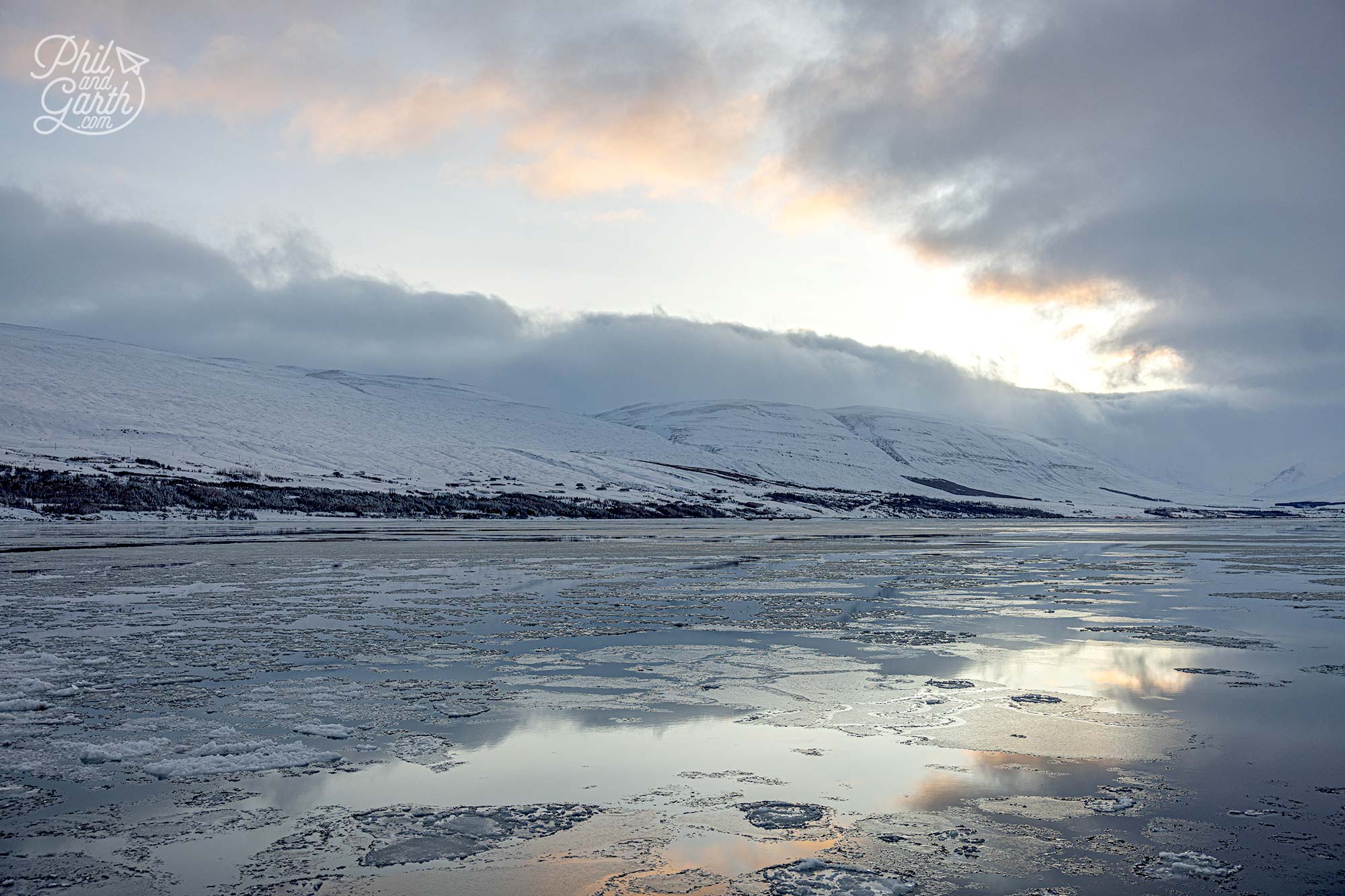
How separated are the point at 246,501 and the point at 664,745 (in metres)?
76.5

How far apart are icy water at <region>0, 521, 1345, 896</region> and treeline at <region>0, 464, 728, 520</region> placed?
53191mm

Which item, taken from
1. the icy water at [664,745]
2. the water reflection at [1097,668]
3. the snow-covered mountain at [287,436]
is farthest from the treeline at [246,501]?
the water reflection at [1097,668]

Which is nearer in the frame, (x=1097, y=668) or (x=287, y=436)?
(x=1097, y=668)

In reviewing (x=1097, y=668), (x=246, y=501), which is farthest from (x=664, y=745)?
(x=246, y=501)

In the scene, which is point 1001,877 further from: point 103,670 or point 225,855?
point 103,670

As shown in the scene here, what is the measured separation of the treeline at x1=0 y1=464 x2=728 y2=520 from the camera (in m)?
65.1

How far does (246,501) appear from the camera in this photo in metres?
76.4

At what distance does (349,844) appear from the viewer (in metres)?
6.11

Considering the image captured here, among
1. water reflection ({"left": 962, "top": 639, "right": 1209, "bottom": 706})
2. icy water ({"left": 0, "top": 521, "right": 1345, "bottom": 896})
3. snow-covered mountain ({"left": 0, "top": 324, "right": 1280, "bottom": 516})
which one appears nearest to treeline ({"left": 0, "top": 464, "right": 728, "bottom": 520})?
snow-covered mountain ({"left": 0, "top": 324, "right": 1280, "bottom": 516})

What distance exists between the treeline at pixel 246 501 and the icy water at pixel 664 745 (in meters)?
53.2

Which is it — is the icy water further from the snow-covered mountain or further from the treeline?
the snow-covered mountain

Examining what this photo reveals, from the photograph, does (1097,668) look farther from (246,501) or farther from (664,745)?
(246,501)

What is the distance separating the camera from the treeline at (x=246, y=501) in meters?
65.1

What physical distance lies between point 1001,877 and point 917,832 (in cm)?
81
